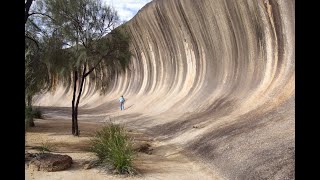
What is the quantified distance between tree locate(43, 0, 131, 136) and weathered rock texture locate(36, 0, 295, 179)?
3.76 metres

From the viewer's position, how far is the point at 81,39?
47.6 ft

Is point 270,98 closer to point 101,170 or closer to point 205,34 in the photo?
point 101,170

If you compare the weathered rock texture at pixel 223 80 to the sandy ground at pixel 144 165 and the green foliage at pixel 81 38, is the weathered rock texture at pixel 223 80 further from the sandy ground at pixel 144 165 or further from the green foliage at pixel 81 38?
the green foliage at pixel 81 38

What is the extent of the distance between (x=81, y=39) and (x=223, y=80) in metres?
7.26

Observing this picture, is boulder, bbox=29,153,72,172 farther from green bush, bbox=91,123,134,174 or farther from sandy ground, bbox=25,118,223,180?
green bush, bbox=91,123,134,174

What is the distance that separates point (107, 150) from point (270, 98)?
243 inches

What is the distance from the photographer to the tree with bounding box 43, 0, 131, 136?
14.2 meters

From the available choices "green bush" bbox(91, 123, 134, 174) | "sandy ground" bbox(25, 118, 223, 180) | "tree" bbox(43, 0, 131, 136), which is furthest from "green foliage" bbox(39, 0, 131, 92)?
"green bush" bbox(91, 123, 134, 174)

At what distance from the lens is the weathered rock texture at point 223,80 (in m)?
8.72

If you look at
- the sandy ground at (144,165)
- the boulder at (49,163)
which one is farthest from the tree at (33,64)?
the boulder at (49,163)

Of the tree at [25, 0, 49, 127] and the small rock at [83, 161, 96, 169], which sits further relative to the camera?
Answer: the tree at [25, 0, 49, 127]

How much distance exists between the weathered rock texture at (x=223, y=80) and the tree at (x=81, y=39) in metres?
3.76

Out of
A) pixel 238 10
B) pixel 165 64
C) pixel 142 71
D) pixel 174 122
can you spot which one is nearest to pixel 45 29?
pixel 174 122
